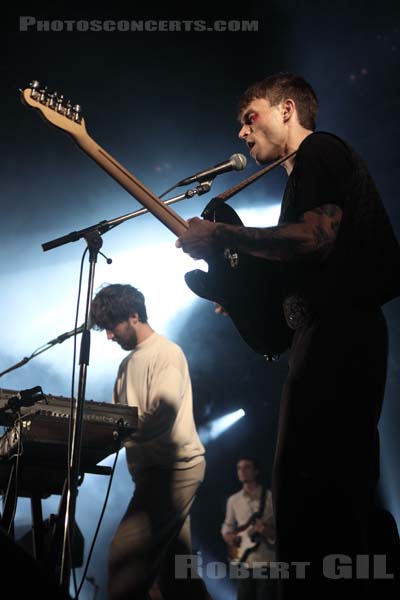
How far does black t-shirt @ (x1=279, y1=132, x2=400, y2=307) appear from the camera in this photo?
69.3 inches

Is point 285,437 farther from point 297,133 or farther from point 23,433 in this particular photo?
point 23,433

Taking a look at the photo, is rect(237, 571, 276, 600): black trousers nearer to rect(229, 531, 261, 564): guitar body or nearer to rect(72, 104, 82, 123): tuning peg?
rect(229, 531, 261, 564): guitar body

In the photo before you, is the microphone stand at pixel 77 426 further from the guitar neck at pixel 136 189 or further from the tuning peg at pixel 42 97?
the tuning peg at pixel 42 97

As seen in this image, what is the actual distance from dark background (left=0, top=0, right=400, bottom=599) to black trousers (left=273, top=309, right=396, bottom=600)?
199 inches

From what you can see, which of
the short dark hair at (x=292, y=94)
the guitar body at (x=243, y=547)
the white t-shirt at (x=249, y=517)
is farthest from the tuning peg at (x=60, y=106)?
the guitar body at (x=243, y=547)

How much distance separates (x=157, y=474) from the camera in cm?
345

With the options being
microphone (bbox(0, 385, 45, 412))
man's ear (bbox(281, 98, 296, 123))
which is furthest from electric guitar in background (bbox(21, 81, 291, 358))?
microphone (bbox(0, 385, 45, 412))

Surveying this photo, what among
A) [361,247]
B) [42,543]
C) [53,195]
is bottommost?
[42,543]

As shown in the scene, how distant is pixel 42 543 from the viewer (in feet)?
9.98

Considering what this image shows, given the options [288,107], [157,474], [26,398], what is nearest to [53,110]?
[288,107]

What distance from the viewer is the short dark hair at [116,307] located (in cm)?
430

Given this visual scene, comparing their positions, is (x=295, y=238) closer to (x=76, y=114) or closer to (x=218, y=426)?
(x=76, y=114)

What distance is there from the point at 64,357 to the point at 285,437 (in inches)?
213

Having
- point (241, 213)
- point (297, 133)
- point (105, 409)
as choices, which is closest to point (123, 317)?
point (105, 409)
